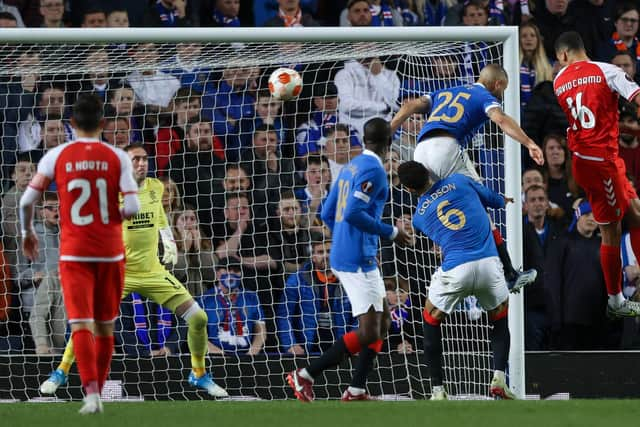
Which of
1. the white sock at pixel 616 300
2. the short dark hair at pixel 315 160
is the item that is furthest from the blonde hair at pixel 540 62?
the white sock at pixel 616 300

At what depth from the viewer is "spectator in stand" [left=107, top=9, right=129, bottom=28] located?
1264 cm

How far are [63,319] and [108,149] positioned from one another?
14.2ft

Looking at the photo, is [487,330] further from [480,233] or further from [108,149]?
[108,149]

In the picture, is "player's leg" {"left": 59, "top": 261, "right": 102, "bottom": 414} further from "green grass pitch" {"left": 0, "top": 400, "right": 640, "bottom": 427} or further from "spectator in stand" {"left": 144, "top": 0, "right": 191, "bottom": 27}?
"spectator in stand" {"left": 144, "top": 0, "right": 191, "bottom": 27}

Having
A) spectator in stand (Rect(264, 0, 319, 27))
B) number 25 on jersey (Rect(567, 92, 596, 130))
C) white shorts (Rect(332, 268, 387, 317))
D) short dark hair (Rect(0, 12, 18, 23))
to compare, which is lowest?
white shorts (Rect(332, 268, 387, 317))

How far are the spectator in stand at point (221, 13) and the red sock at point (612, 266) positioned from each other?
5.18 metres

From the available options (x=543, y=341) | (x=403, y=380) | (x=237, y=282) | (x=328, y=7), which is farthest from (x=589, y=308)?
(x=328, y=7)

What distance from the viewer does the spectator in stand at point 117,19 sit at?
41.5ft

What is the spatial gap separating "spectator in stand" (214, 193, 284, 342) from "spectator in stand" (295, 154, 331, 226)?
435mm

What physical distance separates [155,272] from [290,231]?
1.49 metres

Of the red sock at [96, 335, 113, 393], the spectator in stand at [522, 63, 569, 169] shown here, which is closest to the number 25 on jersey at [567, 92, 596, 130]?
the spectator in stand at [522, 63, 569, 169]

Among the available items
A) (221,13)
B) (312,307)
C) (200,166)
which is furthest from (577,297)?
(221,13)

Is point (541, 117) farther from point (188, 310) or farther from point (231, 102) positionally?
point (188, 310)

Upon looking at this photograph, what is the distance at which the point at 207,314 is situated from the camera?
11344 mm
